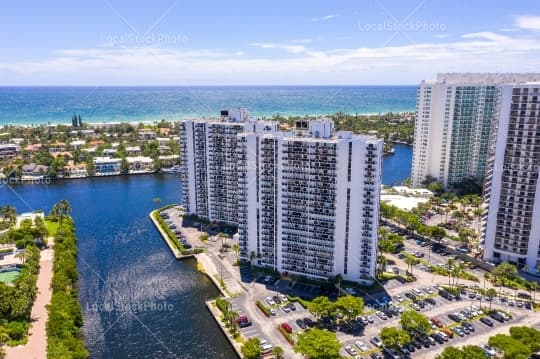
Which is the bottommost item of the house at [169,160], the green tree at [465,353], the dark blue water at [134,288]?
the dark blue water at [134,288]

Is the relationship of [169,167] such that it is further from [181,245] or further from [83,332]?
[83,332]

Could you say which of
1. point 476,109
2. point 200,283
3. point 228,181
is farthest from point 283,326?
point 476,109

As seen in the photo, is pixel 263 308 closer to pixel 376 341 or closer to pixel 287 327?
pixel 287 327

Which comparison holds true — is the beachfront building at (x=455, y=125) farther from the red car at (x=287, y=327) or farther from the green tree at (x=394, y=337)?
the red car at (x=287, y=327)

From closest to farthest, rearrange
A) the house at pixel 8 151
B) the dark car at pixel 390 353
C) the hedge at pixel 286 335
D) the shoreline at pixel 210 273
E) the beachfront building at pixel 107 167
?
the dark car at pixel 390 353
the hedge at pixel 286 335
the shoreline at pixel 210 273
the beachfront building at pixel 107 167
the house at pixel 8 151

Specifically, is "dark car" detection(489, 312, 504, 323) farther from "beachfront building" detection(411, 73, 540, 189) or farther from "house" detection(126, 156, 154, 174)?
"house" detection(126, 156, 154, 174)

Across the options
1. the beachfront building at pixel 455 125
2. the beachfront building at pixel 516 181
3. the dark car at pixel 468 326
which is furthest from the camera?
the beachfront building at pixel 455 125

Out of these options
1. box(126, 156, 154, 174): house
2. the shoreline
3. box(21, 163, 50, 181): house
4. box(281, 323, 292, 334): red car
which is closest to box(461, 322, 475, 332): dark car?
box(281, 323, 292, 334): red car

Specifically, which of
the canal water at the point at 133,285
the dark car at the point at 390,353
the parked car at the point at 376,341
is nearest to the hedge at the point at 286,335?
the canal water at the point at 133,285
